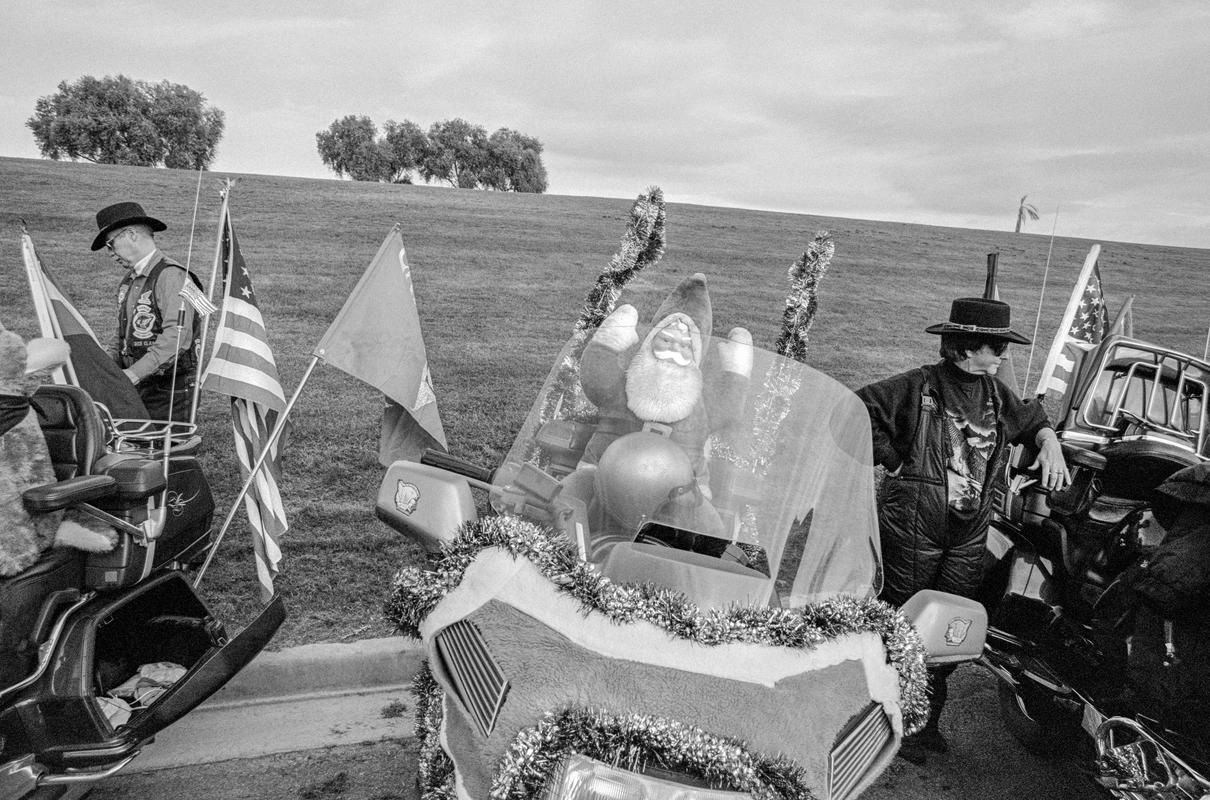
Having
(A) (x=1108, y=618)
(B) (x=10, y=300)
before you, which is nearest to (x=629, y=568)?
(A) (x=1108, y=618)

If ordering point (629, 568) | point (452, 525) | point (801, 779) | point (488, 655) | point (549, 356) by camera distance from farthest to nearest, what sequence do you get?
point (549, 356) < point (452, 525) < point (629, 568) < point (488, 655) < point (801, 779)

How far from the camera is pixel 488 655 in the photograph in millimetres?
1870

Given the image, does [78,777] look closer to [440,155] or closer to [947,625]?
[947,625]

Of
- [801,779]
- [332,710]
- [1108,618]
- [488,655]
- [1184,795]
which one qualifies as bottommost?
[332,710]

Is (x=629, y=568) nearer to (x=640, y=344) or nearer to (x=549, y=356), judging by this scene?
(x=640, y=344)

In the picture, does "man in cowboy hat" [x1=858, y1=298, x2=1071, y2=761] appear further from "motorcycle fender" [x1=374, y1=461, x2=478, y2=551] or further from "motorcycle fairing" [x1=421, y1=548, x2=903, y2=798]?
"motorcycle fender" [x1=374, y1=461, x2=478, y2=551]

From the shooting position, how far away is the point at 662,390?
8.41 ft

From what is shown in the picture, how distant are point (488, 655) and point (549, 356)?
8102 mm

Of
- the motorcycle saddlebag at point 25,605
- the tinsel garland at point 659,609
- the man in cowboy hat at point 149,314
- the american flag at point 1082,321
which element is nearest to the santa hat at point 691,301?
the tinsel garland at point 659,609

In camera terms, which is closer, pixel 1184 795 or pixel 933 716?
pixel 1184 795

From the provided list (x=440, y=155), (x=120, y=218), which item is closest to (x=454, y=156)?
(x=440, y=155)

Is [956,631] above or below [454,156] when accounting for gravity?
below

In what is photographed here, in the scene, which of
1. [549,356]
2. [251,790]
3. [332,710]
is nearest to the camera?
[251,790]

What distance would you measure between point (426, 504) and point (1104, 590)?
2802 mm
